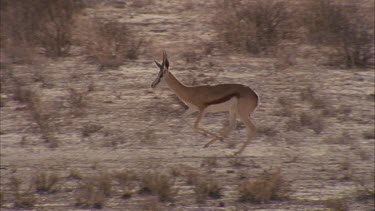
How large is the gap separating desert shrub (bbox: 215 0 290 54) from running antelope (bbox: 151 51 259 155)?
6.00m

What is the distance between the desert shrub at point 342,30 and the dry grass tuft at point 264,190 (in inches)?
291

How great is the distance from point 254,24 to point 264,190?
29.8 feet

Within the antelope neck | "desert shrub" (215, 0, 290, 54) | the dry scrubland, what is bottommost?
the dry scrubland

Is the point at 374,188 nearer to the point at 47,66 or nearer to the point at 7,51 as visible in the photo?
the point at 47,66

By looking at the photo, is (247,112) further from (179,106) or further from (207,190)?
(179,106)

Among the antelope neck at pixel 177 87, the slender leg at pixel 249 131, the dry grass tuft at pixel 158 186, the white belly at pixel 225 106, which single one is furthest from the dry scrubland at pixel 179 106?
the antelope neck at pixel 177 87

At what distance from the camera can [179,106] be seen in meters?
14.4

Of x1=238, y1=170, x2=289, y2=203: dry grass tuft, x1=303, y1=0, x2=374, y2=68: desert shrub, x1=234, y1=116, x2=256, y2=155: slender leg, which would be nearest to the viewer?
x1=238, y1=170, x2=289, y2=203: dry grass tuft

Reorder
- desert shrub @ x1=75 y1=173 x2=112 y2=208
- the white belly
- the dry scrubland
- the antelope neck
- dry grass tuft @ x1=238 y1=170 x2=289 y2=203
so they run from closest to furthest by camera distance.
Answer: desert shrub @ x1=75 y1=173 x2=112 y2=208 < dry grass tuft @ x1=238 y1=170 x2=289 y2=203 < the dry scrubland < the white belly < the antelope neck

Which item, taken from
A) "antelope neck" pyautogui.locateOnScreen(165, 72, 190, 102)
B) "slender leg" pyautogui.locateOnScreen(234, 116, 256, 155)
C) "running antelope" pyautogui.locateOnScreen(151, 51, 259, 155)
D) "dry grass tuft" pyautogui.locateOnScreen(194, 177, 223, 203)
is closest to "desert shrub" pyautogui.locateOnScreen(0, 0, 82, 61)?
"antelope neck" pyautogui.locateOnScreen(165, 72, 190, 102)

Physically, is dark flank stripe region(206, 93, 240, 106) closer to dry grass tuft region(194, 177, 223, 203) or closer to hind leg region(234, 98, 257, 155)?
hind leg region(234, 98, 257, 155)

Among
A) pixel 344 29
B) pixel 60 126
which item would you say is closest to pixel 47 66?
pixel 60 126

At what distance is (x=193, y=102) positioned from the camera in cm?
1204

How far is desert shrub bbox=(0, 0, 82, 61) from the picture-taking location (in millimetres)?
17781
